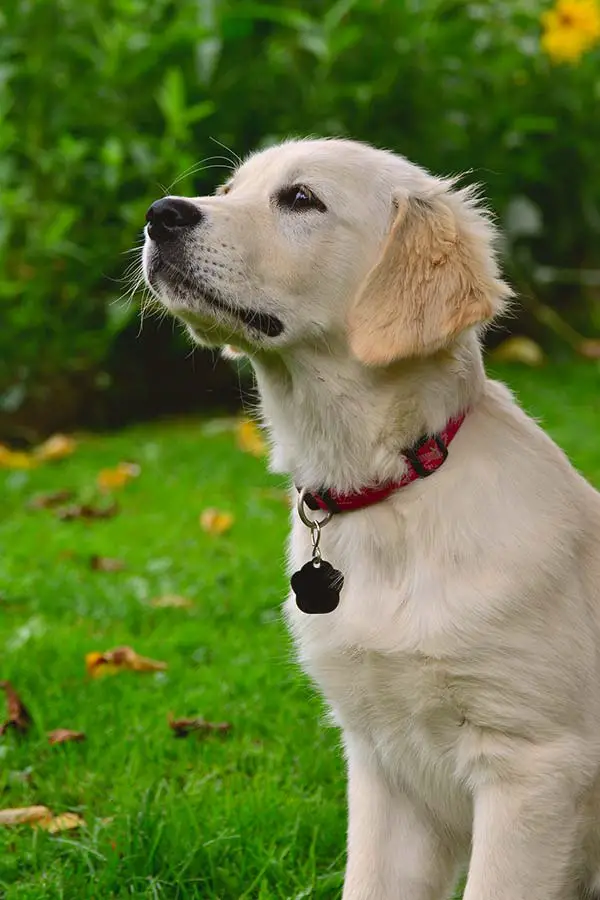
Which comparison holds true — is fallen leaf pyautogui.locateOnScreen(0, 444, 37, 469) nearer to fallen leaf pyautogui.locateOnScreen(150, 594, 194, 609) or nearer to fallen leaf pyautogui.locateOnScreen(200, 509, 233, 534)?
fallen leaf pyautogui.locateOnScreen(200, 509, 233, 534)

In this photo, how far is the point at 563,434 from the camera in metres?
6.30

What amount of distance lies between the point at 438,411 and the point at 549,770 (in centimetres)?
66

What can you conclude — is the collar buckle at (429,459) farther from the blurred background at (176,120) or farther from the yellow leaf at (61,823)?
the blurred background at (176,120)

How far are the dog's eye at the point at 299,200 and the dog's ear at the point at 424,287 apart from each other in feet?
0.52

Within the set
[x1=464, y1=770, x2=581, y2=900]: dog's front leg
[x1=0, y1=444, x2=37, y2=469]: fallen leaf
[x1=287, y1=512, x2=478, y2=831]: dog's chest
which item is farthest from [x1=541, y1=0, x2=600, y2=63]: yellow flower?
[x1=464, y1=770, x2=581, y2=900]: dog's front leg

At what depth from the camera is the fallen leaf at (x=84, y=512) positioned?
18.2ft

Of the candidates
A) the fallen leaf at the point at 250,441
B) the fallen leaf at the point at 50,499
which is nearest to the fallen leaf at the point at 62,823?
the fallen leaf at the point at 50,499

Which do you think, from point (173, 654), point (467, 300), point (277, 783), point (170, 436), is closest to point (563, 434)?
point (170, 436)

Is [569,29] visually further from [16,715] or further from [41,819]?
[41,819]

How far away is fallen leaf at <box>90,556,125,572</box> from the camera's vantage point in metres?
4.83

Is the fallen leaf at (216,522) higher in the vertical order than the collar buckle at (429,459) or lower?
lower

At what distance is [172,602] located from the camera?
439 cm

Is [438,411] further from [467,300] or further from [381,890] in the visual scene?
[381,890]

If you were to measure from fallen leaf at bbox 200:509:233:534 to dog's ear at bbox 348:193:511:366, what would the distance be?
2754 millimetres
